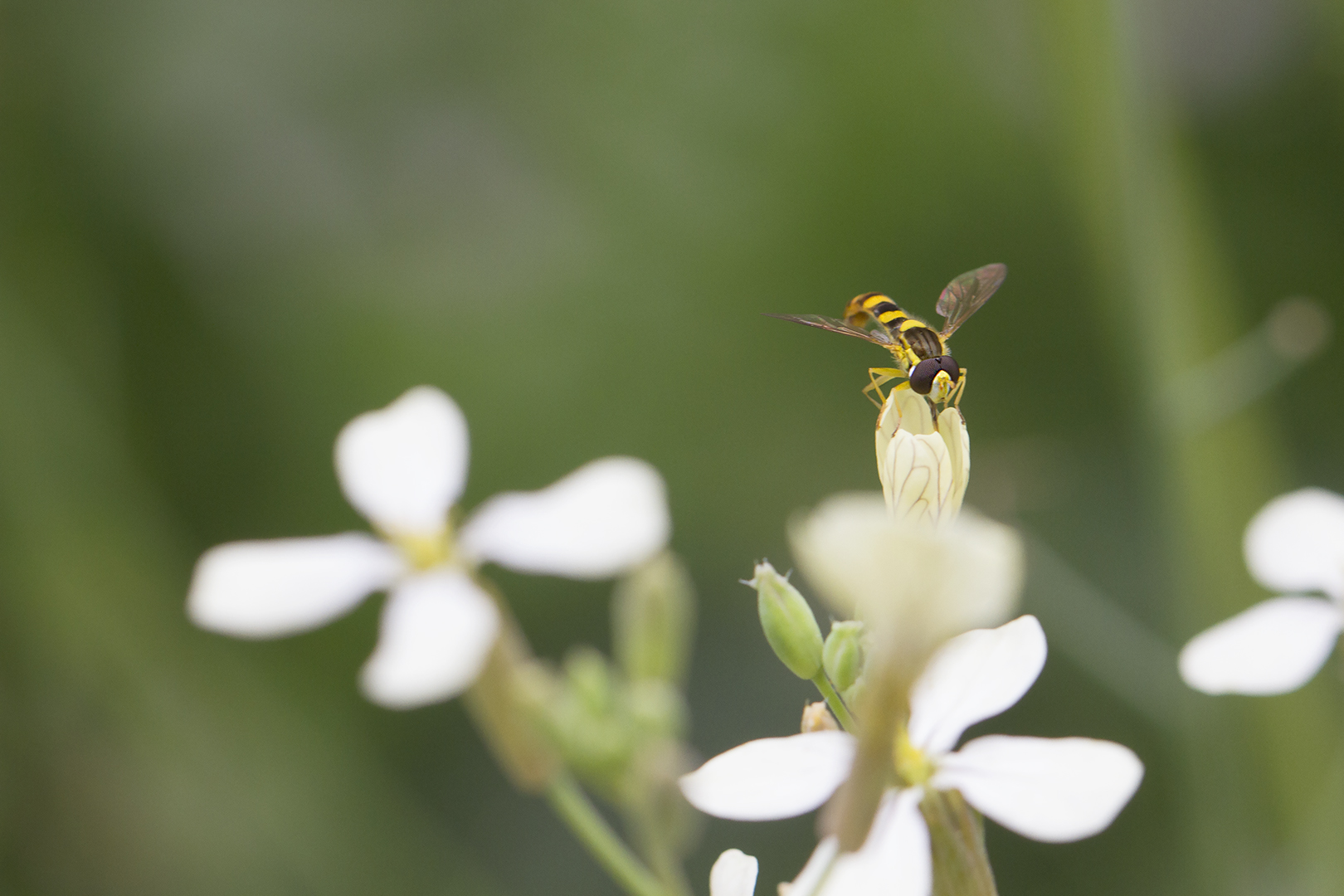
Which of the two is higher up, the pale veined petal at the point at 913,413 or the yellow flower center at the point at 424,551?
the pale veined petal at the point at 913,413

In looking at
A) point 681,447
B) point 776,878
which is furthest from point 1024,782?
point 681,447

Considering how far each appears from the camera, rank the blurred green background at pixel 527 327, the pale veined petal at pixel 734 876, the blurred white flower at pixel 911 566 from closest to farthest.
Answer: the blurred white flower at pixel 911 566 < the pale veined petal at pixel 734 876 < the blurred green background at pixel 527 327

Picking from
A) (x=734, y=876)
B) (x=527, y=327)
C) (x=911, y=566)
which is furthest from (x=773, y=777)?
(x=527, y=327)

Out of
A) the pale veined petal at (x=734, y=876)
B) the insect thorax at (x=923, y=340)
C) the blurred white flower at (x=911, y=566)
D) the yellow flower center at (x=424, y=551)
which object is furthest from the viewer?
the insect thorax at (x=923, y=340)

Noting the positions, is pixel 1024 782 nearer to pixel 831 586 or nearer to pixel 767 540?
pixel 831 586

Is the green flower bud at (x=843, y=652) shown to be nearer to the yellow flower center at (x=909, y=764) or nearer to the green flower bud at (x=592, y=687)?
the yellow flower center at (x=909, y=764)

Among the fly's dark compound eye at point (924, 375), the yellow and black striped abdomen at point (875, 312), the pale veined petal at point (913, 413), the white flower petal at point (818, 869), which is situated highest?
the yellow and black striped abdomen at point (875, 312)

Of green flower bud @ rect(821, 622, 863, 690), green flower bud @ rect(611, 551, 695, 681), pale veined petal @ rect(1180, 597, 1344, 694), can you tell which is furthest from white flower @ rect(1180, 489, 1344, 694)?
green flower bud @ rect(611, 551, 695, 681)

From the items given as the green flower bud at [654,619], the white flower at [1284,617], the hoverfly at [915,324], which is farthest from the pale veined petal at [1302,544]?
the green flower bud at [654,619]
